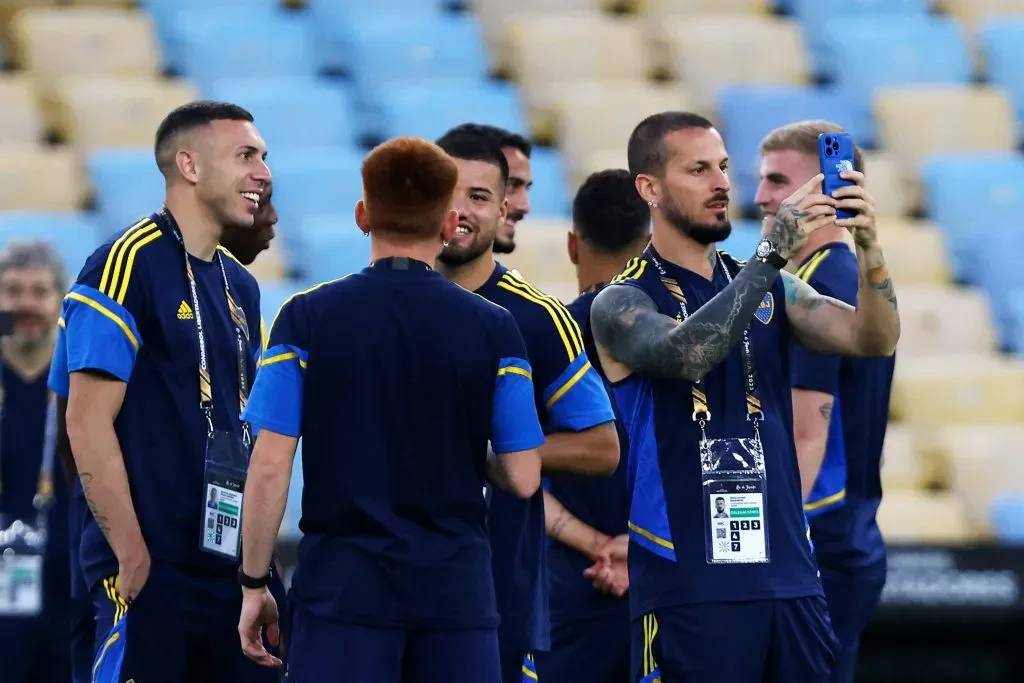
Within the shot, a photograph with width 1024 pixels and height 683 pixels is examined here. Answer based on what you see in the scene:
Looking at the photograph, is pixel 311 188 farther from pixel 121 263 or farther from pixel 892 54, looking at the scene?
pixel 121 263

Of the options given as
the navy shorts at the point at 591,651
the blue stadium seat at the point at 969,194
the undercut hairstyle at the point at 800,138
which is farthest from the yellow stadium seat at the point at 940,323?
the navy shorts at the point at 591,651

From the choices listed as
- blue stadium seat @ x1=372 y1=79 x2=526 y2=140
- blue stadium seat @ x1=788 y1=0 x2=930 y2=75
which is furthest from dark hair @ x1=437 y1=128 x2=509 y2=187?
blue stadium seat @ x1=788 y1=0 x2=930 y2=75

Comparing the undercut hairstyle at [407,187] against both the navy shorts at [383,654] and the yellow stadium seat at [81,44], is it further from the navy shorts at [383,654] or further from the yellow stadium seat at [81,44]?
the yellow stadium seat at [81,44]

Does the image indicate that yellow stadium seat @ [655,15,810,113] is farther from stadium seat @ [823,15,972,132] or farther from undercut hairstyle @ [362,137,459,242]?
undercut hairstyle @ [362,137,459,242]

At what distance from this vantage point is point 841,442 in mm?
6473

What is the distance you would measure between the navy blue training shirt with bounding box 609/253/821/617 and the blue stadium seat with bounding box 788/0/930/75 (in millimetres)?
7056

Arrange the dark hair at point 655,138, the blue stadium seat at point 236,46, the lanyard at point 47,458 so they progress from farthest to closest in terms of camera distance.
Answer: the blue stadium seat at point 236,46 → the lanyard at point 47,458 → the dark hair at point 655,138

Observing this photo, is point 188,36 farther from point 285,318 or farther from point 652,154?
point 285,318

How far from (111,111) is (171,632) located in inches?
225

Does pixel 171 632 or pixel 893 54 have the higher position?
pixel 893 54

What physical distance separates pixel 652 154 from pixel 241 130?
1.17 metres

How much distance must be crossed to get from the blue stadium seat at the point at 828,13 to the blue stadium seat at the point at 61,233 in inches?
190

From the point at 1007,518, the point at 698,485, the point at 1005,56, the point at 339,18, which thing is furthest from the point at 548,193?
the point at 698,485

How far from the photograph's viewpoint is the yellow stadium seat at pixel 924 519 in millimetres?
8773
